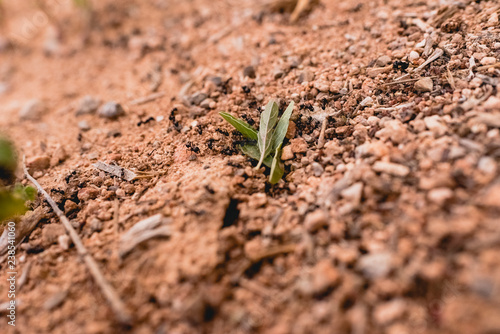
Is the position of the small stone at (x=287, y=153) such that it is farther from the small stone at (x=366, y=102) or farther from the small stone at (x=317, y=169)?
the small stone at (x=366, y=102)

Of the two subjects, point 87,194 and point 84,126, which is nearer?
→ point 87,194

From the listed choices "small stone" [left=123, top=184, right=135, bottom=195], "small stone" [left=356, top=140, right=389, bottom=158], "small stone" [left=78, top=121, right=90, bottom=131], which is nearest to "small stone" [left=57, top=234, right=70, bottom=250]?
"small stone" [left=123, top=184, right=135, bottom=195]

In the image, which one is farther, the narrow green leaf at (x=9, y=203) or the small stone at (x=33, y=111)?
the small stone at (x=33, y=111)

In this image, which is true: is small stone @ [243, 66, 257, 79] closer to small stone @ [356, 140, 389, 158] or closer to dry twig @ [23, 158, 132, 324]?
small stone @ [356, 140, 389, 158]

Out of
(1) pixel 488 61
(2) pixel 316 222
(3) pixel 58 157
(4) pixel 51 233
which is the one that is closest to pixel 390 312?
(2) pixel 316 222

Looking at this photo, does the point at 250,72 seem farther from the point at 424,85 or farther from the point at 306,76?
the point at 424,85

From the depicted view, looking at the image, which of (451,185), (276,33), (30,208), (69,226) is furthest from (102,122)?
(451,185)

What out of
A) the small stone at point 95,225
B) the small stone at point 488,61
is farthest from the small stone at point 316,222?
the small stone at point 488,61
